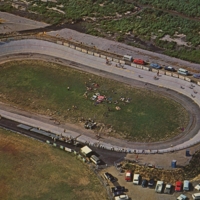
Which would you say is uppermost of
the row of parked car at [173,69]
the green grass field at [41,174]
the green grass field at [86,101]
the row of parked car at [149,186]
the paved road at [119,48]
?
the paved road at [119,48]

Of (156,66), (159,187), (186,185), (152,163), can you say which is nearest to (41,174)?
(152,163)

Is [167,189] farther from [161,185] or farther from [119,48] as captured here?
[119,48]

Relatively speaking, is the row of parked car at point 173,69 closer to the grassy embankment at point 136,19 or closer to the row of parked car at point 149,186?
the grassy embankment at point 136,19

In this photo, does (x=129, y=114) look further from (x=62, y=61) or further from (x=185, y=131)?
(x=62, y=61)

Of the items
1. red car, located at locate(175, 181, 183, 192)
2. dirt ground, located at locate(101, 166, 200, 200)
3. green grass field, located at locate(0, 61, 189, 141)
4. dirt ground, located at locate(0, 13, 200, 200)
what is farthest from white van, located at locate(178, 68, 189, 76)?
red car, located at locate(175, 181, 183, 192)

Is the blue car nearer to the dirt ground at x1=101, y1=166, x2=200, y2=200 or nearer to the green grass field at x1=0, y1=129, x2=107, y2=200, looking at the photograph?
the green grass field at x1=0, y1=129, x2=107, y2=200

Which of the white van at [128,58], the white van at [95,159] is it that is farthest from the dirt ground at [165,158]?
the white van at [128,58]
